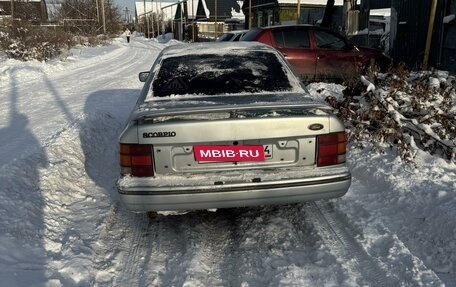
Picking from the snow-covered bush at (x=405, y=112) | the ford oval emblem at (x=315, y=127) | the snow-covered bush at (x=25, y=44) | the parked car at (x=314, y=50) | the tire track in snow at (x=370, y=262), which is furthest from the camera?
the snow-covered bush at (x=25, y=44)

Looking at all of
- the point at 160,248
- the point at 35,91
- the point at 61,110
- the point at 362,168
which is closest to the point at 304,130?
the point at 160,248

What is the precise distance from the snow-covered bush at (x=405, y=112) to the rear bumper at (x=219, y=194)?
2075 mm

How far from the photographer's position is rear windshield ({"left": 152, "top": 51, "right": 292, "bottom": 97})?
3939 mm

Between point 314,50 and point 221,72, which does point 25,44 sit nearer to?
point 314,50

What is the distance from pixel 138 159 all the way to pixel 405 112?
3786 mm

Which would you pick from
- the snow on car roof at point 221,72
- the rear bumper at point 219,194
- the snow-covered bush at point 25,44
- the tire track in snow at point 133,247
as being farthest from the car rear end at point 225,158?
the snow-covered bush at point 25,44

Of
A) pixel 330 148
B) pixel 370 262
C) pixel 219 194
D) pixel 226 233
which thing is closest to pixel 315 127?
pixel 330 148

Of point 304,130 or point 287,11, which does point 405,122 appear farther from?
point 287,11

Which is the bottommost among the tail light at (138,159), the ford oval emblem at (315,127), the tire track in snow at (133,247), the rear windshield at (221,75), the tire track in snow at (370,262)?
the tire track in snow at (133,247)

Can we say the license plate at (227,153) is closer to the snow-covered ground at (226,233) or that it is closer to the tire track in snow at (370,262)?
the snow-covered ground at (226,233)

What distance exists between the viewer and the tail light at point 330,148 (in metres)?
3.38

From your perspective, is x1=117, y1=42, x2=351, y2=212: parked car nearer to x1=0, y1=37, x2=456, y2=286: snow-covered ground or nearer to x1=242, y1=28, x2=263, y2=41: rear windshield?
x1=0, y1=37, x2=456, y2=286: snow-covered ground

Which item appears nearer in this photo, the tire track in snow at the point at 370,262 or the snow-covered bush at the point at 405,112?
the tire track in snow at the point at 370,262

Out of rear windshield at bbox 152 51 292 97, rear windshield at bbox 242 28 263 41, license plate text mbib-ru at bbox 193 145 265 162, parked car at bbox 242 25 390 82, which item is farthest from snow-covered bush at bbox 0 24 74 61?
license plate text mbib-ru at bbox 193 145 265 162
